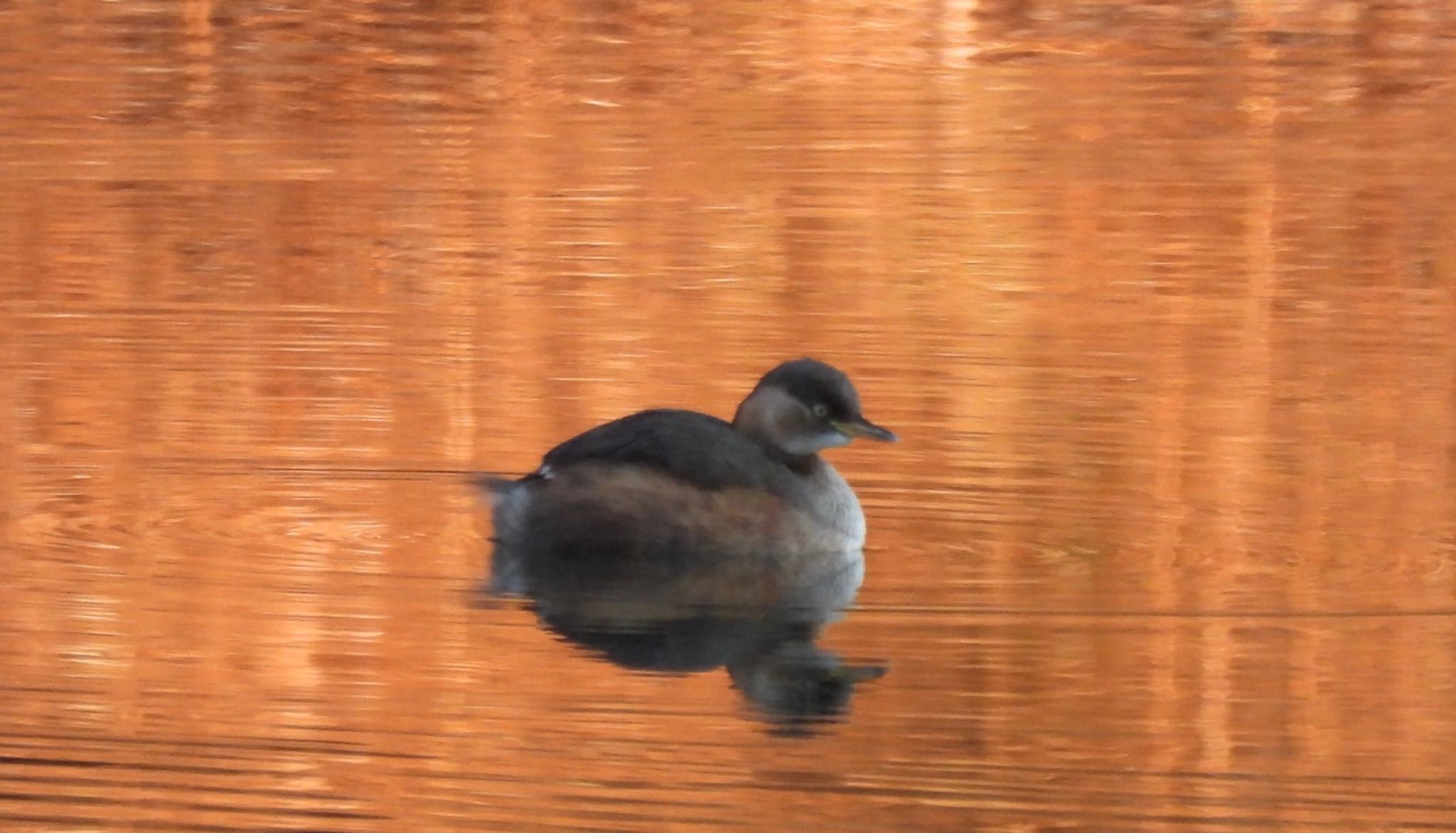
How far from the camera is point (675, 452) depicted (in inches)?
272

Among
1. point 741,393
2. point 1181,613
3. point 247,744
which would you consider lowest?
point 741,393

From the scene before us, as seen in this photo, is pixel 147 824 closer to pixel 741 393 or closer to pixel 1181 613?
pixel 1181 613

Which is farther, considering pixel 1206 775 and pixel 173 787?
pixel 1206 775

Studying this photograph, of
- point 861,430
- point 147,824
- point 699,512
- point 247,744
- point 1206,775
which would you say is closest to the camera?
point 147,824

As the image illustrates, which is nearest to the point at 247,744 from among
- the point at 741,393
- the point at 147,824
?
the point at 147,824

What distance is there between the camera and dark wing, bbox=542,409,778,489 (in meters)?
6.89

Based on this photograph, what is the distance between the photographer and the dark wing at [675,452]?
22.6 feet

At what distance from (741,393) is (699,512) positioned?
175 cm

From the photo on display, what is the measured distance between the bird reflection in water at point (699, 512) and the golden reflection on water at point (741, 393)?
19 centimetres

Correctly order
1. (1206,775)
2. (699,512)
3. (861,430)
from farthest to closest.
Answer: (861,430) < (699,512) < (1206,775)

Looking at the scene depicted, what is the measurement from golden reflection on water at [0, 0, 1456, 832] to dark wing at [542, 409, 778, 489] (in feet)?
1.37

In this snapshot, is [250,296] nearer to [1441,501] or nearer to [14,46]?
[1441,501]

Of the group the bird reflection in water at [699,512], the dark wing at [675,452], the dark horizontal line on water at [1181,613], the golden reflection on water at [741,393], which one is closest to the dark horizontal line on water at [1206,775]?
the golden reflection on water at [741,393]

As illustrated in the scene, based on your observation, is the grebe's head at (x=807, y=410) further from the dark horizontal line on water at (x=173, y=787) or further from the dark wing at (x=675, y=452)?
the dark horizontal line on water at (x=173, y=787)
